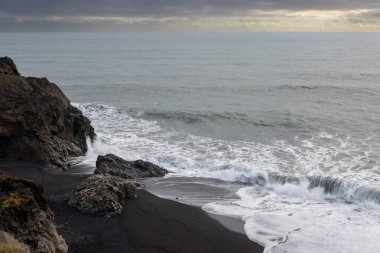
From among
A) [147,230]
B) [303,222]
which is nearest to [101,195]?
[147,230]

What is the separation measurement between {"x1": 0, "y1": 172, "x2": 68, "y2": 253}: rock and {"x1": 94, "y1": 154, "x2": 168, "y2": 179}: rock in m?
8.58

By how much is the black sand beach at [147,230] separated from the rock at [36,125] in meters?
4.80

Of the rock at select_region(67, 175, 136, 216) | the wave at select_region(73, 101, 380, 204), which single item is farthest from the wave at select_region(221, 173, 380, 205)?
the rock at select_region(67, 175, 136, 216)

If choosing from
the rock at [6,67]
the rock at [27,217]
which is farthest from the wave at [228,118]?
the rock at [27,217]

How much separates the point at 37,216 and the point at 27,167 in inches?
419

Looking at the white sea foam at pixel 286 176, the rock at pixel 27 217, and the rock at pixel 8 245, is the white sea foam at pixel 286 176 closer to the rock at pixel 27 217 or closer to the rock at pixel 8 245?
the rock at pixel 27 217

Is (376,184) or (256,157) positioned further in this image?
(256,157)

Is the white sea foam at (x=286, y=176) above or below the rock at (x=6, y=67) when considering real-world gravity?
below

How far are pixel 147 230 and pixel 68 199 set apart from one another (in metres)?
4.28

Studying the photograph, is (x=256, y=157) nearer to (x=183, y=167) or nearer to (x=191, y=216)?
(x=183, y=167)

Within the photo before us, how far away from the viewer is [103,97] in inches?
2173

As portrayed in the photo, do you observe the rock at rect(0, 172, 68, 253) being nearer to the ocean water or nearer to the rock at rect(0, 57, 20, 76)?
the ocean water

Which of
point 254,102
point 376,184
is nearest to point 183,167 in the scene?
point 376,184

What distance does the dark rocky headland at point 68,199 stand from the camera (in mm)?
13531
